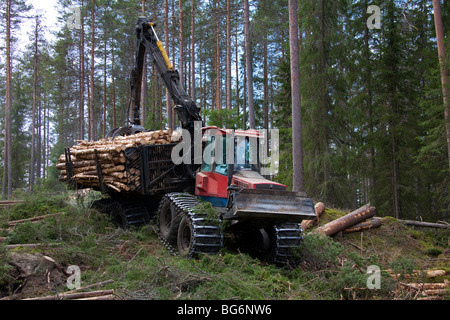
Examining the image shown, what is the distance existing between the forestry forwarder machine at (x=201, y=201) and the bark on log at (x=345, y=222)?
209 cm

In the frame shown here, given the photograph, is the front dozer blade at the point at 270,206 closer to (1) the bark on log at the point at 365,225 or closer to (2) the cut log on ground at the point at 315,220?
(2) the cut log on ground at the point at 315,220

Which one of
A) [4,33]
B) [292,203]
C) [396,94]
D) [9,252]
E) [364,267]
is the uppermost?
[4,33]

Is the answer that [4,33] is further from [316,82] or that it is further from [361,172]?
[361,172]

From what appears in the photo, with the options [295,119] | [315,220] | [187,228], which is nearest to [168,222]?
[187,228]

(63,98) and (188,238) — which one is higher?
(63,98)

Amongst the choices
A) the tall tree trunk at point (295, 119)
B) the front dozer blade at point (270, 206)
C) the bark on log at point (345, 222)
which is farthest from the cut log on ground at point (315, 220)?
the front dozer blade at point (270, 206)

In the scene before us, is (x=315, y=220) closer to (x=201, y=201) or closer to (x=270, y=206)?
(x=201, y=201)

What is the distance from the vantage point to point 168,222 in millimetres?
8867

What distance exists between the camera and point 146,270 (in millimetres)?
5867

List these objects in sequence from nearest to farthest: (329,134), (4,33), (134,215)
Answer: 1. (134,215)
2. (329,134)
3. (4,33)

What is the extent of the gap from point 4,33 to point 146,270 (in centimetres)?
2547

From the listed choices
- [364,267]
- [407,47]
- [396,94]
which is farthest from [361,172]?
[364,267]

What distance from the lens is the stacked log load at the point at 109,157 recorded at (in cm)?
940

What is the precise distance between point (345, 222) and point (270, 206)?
12.8 ft
